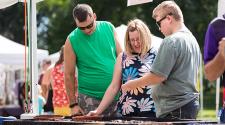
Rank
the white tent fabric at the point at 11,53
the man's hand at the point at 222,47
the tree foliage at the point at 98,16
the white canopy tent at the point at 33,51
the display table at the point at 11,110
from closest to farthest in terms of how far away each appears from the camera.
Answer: the man's hand at the point at 222,47 → the white canopy tent at the point at 33,51 → the white tent fabric at the point at 11,53 → the display table at the point at 11,110 → the tree foliage at the point at 98,16

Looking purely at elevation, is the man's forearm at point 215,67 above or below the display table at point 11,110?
below

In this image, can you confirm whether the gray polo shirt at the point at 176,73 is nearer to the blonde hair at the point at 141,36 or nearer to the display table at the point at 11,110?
the blonde hair at the point at 141,36

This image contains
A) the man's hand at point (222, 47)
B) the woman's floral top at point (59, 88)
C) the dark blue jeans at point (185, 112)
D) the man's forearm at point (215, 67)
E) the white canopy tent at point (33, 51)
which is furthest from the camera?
the woman's floral top at point (59, 88)

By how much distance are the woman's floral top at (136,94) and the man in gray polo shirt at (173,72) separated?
34 centimetres

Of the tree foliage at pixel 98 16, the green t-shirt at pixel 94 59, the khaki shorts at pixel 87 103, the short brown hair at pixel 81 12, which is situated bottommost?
the khaki shorts at pixel 87 103

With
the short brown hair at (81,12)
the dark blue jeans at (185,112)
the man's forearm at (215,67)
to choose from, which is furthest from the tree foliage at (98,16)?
the man's forearm at (215,67)

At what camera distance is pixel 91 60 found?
5570 millimetres

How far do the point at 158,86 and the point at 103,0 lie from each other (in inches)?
1140

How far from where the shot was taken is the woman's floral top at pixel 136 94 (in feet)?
16.0

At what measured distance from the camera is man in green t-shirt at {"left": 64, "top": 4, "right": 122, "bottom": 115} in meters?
5.54

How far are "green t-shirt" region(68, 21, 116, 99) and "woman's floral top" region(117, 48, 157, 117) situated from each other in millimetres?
570

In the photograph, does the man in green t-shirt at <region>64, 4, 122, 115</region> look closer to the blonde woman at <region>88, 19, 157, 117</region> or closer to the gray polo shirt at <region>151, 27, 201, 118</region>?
the blonde woman at <region>88, 19, 157, 117</region>

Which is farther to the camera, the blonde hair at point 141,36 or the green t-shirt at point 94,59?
the green t-shirt at point 94,59

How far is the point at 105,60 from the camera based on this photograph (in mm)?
5578
